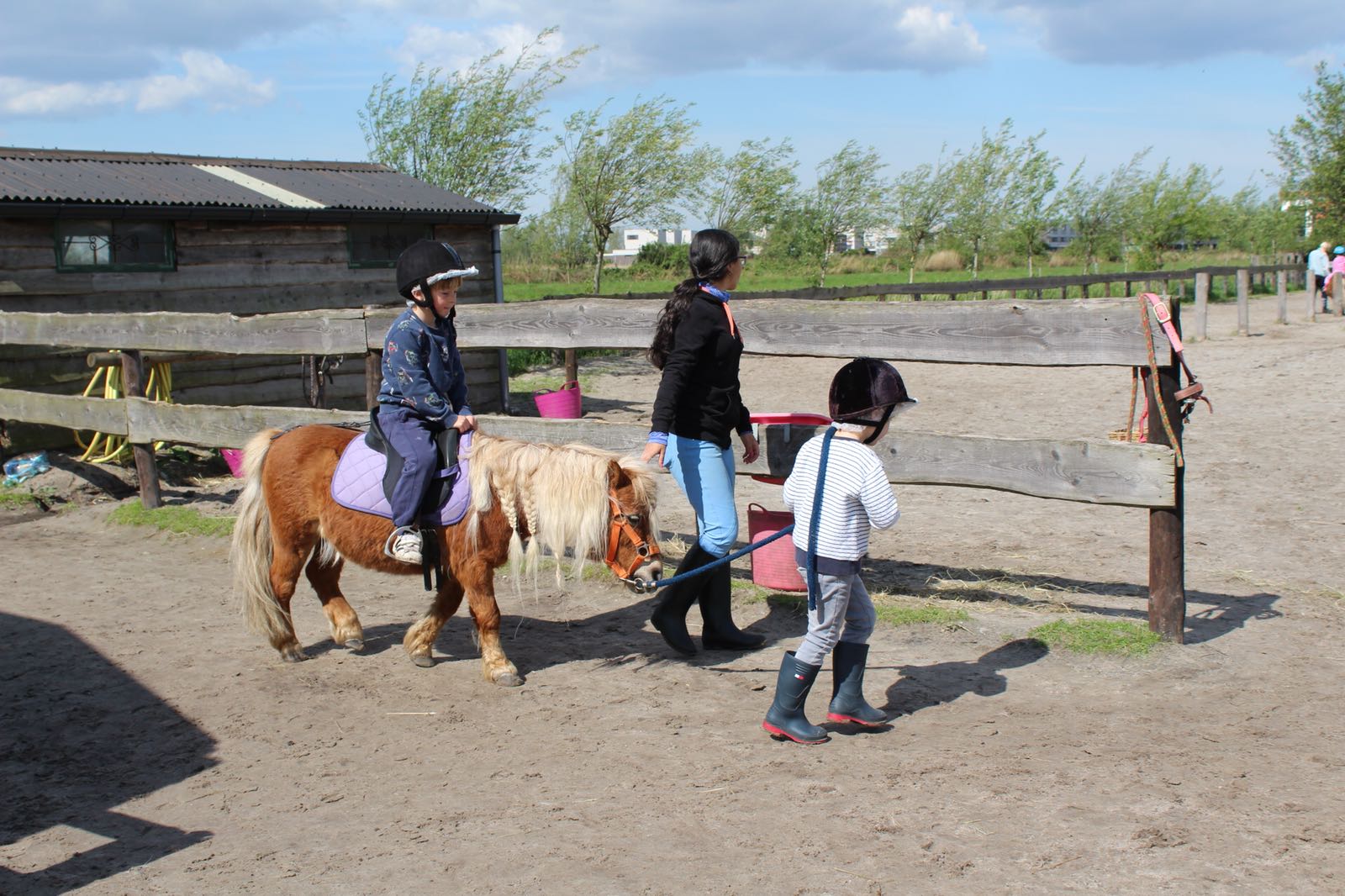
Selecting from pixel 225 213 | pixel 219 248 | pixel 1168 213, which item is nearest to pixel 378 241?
pixel 219 248

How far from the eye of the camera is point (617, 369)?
18.7m

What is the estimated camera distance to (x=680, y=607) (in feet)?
16.8

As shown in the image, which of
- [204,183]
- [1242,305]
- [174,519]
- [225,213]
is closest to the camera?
[174,519]

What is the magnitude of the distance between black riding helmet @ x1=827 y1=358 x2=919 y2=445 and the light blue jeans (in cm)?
104

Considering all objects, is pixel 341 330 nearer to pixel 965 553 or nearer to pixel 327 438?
pixel 327 438

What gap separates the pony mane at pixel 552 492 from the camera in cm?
449

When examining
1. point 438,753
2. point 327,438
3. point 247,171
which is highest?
point 247,171

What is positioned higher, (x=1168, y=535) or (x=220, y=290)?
(x=220, y=290)

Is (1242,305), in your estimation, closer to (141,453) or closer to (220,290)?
(220,290)

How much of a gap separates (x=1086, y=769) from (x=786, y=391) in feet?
38.8

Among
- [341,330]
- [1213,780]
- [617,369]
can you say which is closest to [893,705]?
[1213,780]

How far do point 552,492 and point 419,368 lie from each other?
0.82 metres

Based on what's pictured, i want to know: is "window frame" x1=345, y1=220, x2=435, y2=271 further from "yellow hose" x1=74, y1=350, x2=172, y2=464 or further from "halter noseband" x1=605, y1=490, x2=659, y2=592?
"halter noseband" x1=605, y1=490, x2=659, y2=592

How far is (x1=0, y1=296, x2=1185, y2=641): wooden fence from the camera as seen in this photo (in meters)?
4.86
